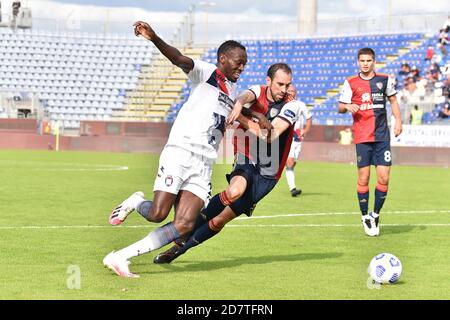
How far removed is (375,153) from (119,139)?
33970 mm

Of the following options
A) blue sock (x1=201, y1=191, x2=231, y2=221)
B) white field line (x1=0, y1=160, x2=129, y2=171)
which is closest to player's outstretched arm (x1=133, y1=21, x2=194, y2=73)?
blue sock (x1=201, y1=191, x2=231, y2=221)

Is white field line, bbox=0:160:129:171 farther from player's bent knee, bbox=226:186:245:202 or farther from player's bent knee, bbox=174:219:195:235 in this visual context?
player's bent knee, bbox=174:219:195:235

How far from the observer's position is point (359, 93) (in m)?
14.0

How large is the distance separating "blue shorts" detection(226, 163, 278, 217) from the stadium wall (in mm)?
30601

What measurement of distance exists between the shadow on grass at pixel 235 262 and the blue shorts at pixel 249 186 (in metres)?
0.56

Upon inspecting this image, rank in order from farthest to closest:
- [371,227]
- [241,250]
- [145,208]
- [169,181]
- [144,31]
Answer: [371,227] < [241,250] < [145,208] < [169,181] < [144,31]

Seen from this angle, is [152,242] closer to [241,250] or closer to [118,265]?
[118,265]

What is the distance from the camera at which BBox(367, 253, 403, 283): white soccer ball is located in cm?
888

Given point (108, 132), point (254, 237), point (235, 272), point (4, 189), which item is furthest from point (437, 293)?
point (108, 132)

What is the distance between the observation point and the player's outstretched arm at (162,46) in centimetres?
838

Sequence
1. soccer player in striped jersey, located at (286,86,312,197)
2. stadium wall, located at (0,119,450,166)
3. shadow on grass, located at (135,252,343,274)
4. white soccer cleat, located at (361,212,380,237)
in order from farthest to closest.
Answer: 1. stadium wall, located at (0,119,450,166)
2. soccer player in striped jersey, located at (286,86,312,197)
3. white soccer cleat, located at (361,212,380,237)
4. shadow on grass, located at (135,252,343,274)

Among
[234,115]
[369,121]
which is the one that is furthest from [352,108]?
[234,115]

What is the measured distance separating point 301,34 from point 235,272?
49.4 meters

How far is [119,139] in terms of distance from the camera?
4716 cm
